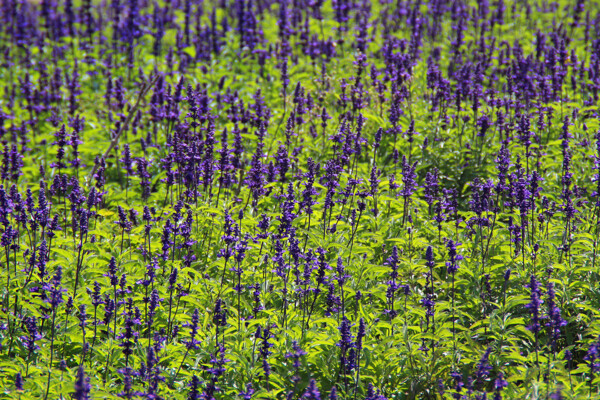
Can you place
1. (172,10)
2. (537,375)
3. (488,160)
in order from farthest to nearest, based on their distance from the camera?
(172,10)
(488,160)
(537,375)

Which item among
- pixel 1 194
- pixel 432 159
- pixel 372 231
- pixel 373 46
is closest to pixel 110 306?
pixel 1 194

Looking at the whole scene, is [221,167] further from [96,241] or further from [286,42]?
[286,42]

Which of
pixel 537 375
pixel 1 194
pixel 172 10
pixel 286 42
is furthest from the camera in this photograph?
pixel 172 10

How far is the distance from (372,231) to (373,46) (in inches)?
307

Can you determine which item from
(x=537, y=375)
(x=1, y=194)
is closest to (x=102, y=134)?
(x=1, y=194)

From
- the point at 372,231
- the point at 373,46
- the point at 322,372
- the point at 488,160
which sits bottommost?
the point at 322,372

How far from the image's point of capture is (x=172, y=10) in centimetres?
1950

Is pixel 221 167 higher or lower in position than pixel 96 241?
higher

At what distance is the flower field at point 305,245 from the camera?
5.49 metres

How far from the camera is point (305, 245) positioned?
714 centimetres

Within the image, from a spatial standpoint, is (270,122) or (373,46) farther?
(373,46)

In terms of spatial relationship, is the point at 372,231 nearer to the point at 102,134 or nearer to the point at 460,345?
the point at 460,345

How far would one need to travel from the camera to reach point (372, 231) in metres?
7.99

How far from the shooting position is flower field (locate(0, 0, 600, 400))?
5488 mm
